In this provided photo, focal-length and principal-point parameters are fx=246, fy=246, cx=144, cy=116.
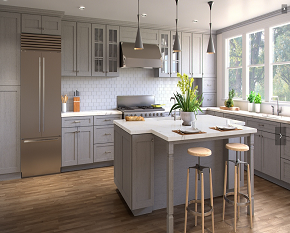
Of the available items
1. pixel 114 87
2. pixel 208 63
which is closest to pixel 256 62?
pixel 208 63

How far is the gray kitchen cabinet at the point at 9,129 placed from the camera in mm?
4270

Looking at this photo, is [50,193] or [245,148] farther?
[50,193]

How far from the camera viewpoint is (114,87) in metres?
5.70

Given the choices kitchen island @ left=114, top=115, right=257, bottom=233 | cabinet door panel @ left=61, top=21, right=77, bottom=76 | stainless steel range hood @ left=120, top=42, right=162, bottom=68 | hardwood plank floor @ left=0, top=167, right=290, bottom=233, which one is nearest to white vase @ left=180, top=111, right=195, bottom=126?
kitchen island @ left=114, top=115, right=257, bottom=233

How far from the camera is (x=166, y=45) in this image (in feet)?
18.9

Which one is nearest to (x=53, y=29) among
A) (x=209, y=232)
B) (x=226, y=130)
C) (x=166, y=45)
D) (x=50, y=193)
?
(x=166, y=45)

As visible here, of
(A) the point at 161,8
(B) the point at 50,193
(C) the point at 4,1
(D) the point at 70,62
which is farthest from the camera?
(D) the point at 70,62

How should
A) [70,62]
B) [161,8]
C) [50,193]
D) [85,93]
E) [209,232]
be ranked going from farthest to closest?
[85,93], [70,62], [161,8], [50,193], [209,232]

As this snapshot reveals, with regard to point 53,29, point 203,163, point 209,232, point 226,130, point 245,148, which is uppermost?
point 53,29

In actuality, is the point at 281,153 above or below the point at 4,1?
below

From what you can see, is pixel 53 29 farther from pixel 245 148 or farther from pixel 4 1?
pixel 245 148

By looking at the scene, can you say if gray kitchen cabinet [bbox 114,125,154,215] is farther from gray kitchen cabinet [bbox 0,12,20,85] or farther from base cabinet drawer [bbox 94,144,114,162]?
gray kitchen cabinet [bbox 0,12,20,85]

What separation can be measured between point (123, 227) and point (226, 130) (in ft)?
5.28

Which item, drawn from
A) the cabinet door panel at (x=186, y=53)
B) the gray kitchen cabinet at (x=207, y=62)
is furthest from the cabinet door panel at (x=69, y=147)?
the gray kitchen cabinet at (x=207, y=62)
